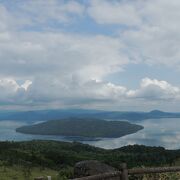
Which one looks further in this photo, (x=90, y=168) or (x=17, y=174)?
(x=17, y=174)

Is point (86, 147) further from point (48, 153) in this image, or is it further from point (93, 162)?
point (93, 162)

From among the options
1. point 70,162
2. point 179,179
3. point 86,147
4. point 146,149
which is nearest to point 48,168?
point 70,162

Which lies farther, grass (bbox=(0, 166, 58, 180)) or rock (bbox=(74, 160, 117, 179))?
grass (bbox=(0, 166, 58, 180))

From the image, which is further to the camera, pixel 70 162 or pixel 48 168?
pixel 70 162

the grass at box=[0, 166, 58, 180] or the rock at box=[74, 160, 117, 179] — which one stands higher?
the rock at box=[74, 160, 117, 179]

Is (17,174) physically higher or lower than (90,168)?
lower

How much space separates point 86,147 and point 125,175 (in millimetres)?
137811

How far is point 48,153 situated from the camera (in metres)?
110

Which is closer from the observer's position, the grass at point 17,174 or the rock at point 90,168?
the rock at point 90,168

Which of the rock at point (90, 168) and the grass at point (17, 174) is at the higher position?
the rock at point (90, 168)

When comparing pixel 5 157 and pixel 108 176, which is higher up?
pixel 108 176

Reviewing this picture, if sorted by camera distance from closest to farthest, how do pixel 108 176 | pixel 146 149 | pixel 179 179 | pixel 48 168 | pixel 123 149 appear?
pixel 108 176
pixel 179 179
pixel 48 168
pixel 146 149
pixel 123 149

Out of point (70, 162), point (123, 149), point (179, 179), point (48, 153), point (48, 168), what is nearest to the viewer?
point (179, 179)

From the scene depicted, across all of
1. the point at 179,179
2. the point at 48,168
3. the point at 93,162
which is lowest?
the point at 48,168
